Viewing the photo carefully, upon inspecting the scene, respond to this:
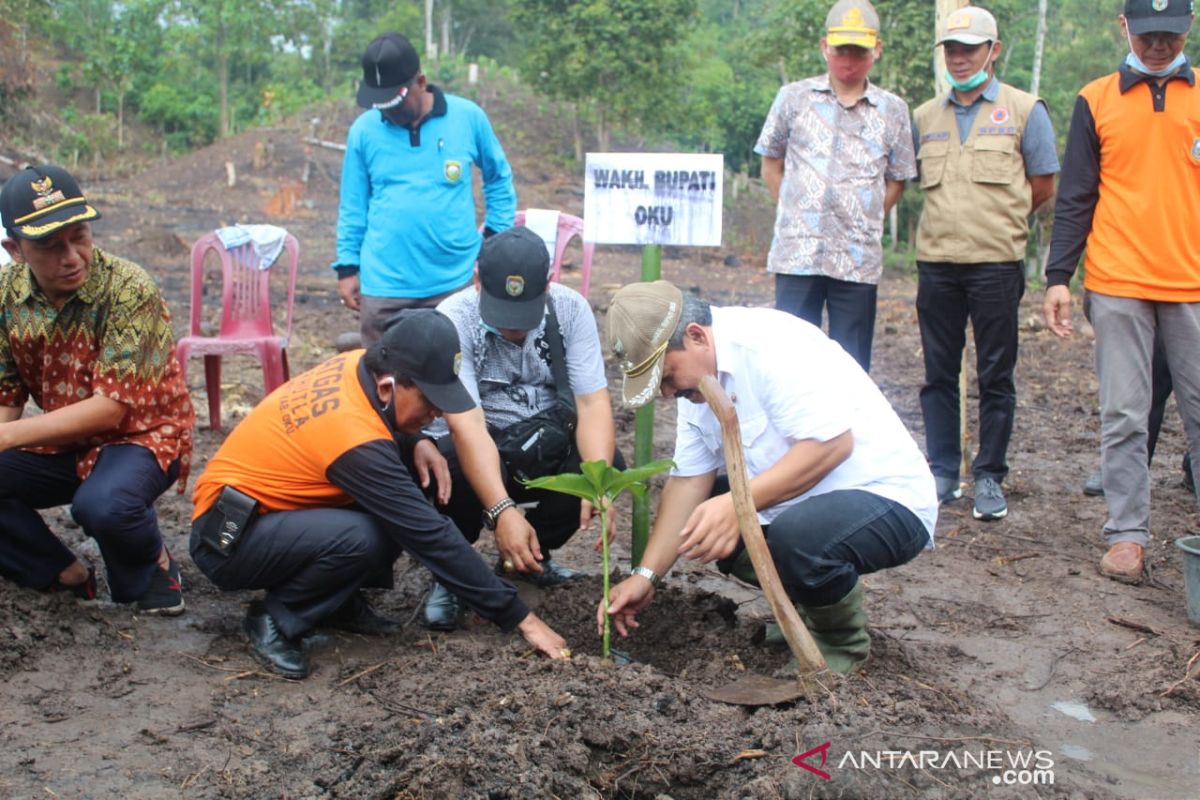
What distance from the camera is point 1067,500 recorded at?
555 centimetres

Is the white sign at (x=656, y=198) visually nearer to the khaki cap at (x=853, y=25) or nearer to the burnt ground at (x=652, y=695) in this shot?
the burnt ground at (x=652, y=695)

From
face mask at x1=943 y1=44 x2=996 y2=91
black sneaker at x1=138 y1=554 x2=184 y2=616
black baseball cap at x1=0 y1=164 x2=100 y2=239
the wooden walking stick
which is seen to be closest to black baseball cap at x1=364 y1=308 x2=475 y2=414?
the wooden walking stick

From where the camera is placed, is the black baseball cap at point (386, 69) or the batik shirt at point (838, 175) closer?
the black baseball cap at point (386, 69)

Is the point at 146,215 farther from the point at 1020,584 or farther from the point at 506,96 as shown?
the point at 1020,584

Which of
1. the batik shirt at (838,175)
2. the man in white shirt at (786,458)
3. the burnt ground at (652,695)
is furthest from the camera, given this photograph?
the batik shirt at (838,175)

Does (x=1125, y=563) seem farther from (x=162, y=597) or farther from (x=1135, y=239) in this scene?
(x=162, y=597)

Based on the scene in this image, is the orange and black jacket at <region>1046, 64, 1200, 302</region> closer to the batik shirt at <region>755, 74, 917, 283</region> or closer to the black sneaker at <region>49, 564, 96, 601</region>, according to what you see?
the batik shirt at <region>755, 74, 917, 283</region>

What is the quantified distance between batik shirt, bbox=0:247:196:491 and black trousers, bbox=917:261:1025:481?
3.32m

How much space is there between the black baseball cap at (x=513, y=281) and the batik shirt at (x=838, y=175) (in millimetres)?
1707

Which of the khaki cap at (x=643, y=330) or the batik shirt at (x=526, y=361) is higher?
the khaki cap at (x=643, y=330)

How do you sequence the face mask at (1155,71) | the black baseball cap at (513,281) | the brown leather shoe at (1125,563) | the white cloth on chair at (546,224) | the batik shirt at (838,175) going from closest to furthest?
the black baseball cap at (513,281)
the face mask at (1155,71)
the brown leather shoe at (1125,563)
the batik shirt at (838,175)
the white cloth on chair at (546,224)

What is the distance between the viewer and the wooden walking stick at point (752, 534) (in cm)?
292

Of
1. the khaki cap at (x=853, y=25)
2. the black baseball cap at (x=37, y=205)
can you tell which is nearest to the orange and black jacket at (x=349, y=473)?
the black baseball cap at (x=37, y=205)

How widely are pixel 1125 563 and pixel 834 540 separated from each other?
1859 millimetres
